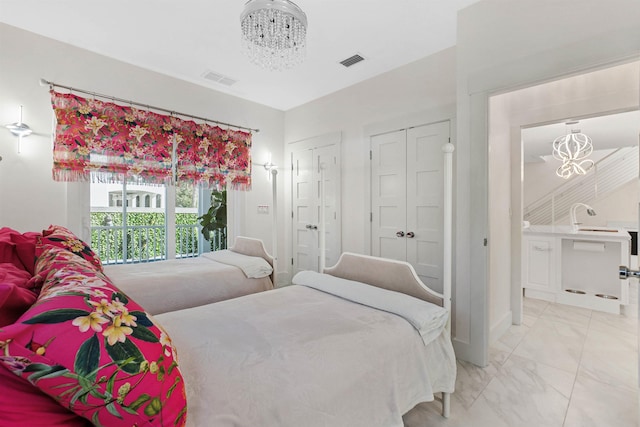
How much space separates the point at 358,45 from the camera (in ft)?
9.12

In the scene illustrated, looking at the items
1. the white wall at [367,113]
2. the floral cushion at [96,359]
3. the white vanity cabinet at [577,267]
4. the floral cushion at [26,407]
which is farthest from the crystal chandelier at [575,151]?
the floral cushion at [26,407]

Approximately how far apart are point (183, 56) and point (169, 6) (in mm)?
762

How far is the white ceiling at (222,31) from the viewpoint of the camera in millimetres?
2266

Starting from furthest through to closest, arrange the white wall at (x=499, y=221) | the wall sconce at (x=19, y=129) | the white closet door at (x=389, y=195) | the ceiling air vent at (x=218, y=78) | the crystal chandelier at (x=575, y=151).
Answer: the crystal chandelier at (x=575, y=151) → the ceiling air vent at (x=218, y=78) → the white closet door at (x=389, y=195) → the white wall at (x=499, y=221) → the wall sconce at (x=19, y=129)

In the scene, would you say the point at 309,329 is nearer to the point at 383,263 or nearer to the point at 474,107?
the point at 383,263

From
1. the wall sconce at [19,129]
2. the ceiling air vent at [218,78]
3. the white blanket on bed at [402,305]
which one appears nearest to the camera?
the white blanket on bed at [402,305]

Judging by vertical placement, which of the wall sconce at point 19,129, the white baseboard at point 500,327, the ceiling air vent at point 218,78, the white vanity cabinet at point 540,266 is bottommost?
the white baseboard at point 500,327

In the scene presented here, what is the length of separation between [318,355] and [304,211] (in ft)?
10.2

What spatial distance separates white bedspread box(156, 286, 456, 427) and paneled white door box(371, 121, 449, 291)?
1.34 metres

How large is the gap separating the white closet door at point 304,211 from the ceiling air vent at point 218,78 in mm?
1309

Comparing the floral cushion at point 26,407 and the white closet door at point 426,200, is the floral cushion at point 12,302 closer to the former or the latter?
the floral cushion at point 26,407

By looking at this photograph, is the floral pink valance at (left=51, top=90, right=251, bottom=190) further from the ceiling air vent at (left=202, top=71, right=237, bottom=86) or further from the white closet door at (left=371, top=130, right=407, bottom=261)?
the white closet door at (left=371, top=130, right=407, bottom=261)

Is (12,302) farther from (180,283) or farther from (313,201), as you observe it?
(313,201)

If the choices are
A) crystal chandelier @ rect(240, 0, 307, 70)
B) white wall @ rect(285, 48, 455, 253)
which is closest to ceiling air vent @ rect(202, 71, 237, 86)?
white wall @ rect(285, 48, 455, 253)
